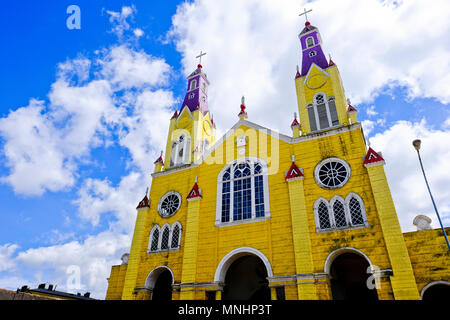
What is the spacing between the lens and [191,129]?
2803 cm

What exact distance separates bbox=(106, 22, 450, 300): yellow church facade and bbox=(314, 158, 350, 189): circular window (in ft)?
0.21

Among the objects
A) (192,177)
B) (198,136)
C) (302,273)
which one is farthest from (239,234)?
(198,136)

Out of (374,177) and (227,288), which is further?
(227,288)

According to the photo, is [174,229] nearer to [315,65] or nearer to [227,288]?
[227,288]

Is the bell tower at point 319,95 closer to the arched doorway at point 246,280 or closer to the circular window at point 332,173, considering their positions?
the circular window at point 332,173

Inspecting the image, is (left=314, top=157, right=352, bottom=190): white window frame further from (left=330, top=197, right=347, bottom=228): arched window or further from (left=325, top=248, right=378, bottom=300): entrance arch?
(left=325, top=248, right=378, bottom=300): entrance arch

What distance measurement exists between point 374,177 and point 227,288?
12815mm

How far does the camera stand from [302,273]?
16.9 m

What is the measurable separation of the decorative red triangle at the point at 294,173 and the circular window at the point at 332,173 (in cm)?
100

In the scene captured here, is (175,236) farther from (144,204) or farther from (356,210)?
(356,210)

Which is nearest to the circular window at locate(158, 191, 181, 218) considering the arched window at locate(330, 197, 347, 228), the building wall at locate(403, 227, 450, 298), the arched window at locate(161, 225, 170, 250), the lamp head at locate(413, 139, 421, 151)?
the arched window at locate(161, 225, 170, 250)

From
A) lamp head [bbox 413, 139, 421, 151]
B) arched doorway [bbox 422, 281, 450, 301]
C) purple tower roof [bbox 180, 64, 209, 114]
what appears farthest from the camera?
purple tower roof [bbox 180, 64, 209, 114]

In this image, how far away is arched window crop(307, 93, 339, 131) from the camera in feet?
71.8

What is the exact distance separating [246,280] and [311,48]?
19.9 meters
